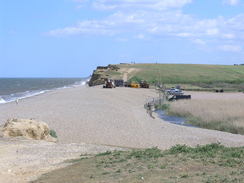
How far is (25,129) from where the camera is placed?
20328 mm

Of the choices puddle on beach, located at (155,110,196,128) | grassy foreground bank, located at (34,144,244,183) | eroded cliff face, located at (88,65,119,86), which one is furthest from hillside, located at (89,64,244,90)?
grassy foreground bank, located at (34,144,244,183)

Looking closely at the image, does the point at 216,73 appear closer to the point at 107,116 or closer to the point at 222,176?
the point at 107,116

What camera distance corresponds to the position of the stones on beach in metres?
20.2

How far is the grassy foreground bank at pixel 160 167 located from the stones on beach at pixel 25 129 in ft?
20.1

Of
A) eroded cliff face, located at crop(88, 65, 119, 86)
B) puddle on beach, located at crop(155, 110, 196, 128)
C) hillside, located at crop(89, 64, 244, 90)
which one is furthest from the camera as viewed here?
hillside, located at crop(89, 64, 244, 90)

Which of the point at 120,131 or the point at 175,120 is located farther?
the point at 175,120

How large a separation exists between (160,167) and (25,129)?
9.86 m

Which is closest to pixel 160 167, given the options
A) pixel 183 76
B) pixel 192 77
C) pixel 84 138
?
pixel 84 138

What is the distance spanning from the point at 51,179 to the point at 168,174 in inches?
116

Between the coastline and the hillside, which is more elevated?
the hillside

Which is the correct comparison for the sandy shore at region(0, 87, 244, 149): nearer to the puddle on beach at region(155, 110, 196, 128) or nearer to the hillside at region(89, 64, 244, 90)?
the puddle on beach at region(155, 110, 196, 128)

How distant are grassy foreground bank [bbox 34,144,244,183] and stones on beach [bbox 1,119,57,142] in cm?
614

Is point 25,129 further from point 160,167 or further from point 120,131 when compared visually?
point 160,167

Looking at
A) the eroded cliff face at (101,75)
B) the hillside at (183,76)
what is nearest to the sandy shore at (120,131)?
the eroded cliff face at (101,75)
